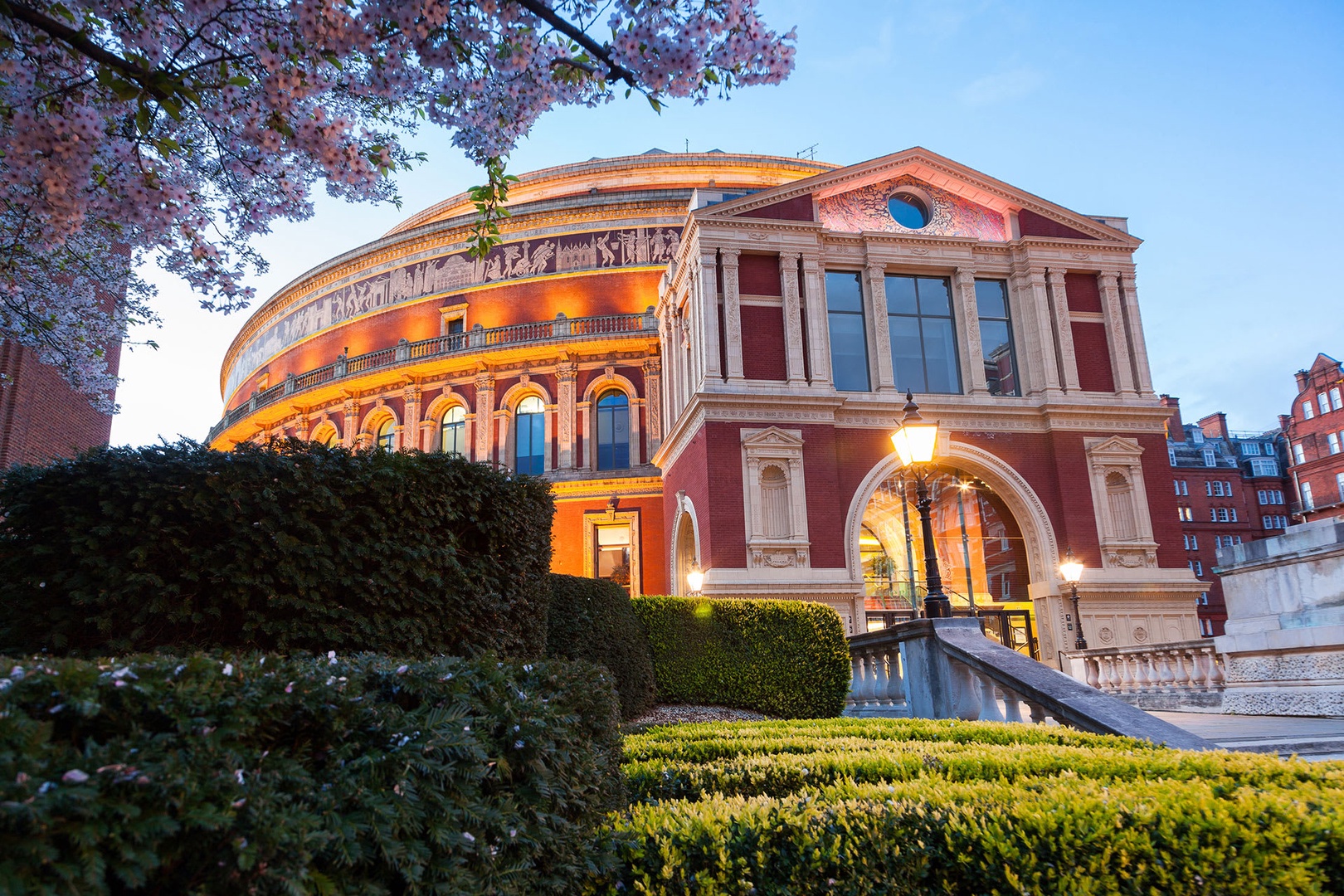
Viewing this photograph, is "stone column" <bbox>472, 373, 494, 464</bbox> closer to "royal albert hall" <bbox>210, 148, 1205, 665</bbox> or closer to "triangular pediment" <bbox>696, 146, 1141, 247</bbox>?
"royal albert hall" <bbox>210, 148, 1205, 665</bbox>

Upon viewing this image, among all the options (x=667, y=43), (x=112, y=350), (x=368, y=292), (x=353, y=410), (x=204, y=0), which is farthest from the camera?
(x=368, y=292)

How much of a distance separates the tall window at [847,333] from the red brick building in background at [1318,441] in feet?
185

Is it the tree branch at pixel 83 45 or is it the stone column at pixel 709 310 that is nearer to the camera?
the tree branch at pixel 83 45

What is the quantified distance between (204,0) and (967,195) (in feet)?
82.7

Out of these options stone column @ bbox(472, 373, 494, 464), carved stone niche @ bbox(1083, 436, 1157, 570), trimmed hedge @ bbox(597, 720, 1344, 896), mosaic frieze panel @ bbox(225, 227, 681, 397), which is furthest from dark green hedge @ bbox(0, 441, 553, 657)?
mosaic frieze panel @ bbox(225, 227, 681, 397)

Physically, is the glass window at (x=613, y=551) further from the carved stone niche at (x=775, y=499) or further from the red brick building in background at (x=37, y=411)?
the red brick building in background at (x=37, y=411)

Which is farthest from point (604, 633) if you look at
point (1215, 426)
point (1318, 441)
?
point (1215, 426)

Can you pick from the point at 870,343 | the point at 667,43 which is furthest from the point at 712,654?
the point at 870,343

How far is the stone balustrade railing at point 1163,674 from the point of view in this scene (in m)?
14.6

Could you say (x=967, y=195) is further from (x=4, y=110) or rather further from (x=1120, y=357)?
(x=4, y=110)

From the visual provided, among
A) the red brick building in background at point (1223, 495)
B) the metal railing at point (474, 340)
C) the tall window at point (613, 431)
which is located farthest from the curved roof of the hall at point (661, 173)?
the red brick building in background at point (1223, 495)

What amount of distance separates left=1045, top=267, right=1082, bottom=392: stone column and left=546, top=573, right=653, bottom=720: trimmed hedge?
59.1ft

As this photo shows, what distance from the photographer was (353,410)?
121 ft

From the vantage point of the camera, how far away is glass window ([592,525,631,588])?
32.4 metres
